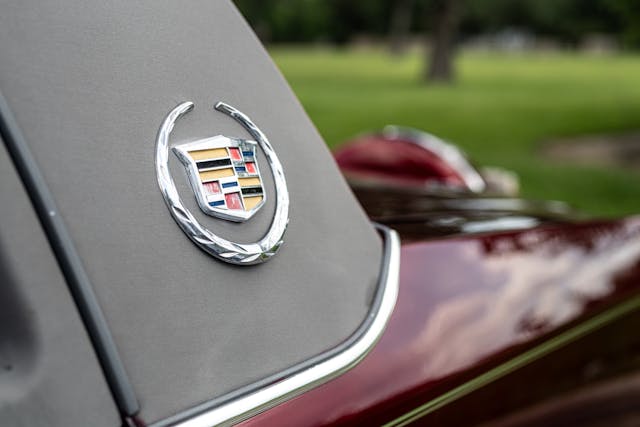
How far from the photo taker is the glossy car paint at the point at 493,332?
133 centimetres

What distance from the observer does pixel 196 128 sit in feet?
3.94

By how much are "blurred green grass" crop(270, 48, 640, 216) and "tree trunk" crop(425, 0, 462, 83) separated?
719 millimetres

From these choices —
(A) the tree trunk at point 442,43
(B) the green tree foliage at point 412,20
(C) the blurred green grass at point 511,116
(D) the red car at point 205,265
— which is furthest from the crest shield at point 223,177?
(B) the green tree foliage at point 412,20

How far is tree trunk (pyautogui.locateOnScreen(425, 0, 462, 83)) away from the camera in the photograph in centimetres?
2758

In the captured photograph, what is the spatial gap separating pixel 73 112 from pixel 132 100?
0.10 m

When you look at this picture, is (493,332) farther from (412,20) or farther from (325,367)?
(412,20)

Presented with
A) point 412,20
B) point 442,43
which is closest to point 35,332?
point 442,43

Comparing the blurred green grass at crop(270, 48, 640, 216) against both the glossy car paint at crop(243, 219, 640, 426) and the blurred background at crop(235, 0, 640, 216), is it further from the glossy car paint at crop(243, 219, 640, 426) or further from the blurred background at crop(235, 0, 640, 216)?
the glossy car paint at crop(243, 219, 640, 426)

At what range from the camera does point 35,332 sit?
38.5 inches

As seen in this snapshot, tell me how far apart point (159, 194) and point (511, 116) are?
17.0 metres

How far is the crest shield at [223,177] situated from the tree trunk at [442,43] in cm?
2718

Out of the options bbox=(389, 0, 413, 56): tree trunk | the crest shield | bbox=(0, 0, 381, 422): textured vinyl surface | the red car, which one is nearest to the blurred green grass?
the red car

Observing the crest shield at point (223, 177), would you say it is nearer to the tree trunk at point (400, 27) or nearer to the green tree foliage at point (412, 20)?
the tree trunk at point (400, 27)

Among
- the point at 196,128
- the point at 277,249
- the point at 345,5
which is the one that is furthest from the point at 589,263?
the point at 345,5
